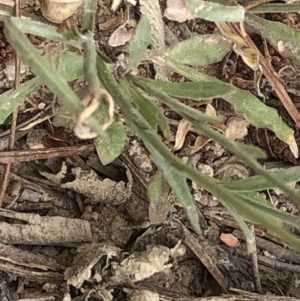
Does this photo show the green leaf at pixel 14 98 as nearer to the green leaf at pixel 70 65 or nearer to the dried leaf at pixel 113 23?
the green leaf at pixel 70 65

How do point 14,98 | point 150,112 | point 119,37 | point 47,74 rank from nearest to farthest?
point 47,74
point 150,112
point 14,98
point 119,37

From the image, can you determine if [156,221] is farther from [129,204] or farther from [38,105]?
[38,105]

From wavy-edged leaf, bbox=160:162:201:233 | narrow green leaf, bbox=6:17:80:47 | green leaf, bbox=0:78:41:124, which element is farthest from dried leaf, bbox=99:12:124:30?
wavy-edged leaf, bbox=160:162:201:233

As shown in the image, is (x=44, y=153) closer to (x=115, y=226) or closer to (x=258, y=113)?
(x=115, y=226)

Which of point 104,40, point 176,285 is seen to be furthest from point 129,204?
point 104,40

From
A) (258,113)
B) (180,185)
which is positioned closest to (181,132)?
(258,113)
